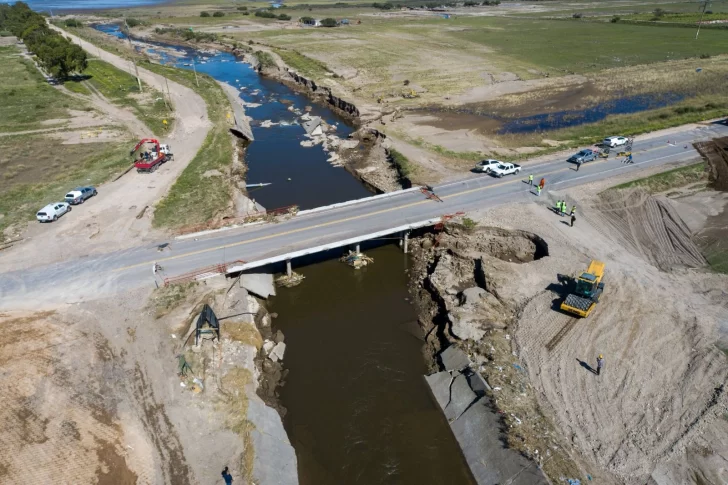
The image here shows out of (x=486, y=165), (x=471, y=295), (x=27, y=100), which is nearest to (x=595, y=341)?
(x=471, y=295)

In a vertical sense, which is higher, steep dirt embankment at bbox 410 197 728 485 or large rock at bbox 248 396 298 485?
steep dirt embankment at bbox 410 197 728 485

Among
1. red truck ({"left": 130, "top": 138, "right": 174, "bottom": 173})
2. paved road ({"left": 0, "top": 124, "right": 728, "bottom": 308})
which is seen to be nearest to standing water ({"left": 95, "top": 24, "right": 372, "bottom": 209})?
paved road ({"left": 0, "top": 124, "right": 728, "bottom": 308})

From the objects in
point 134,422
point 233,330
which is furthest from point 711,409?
point 134,422

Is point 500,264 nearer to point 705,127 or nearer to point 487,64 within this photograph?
point 705,127

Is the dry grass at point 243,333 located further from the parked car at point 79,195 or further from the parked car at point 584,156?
the parked car at point 584,156

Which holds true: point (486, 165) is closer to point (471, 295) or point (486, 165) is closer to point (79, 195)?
point (471, 295)

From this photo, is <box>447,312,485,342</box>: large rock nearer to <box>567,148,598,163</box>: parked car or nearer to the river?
the river
